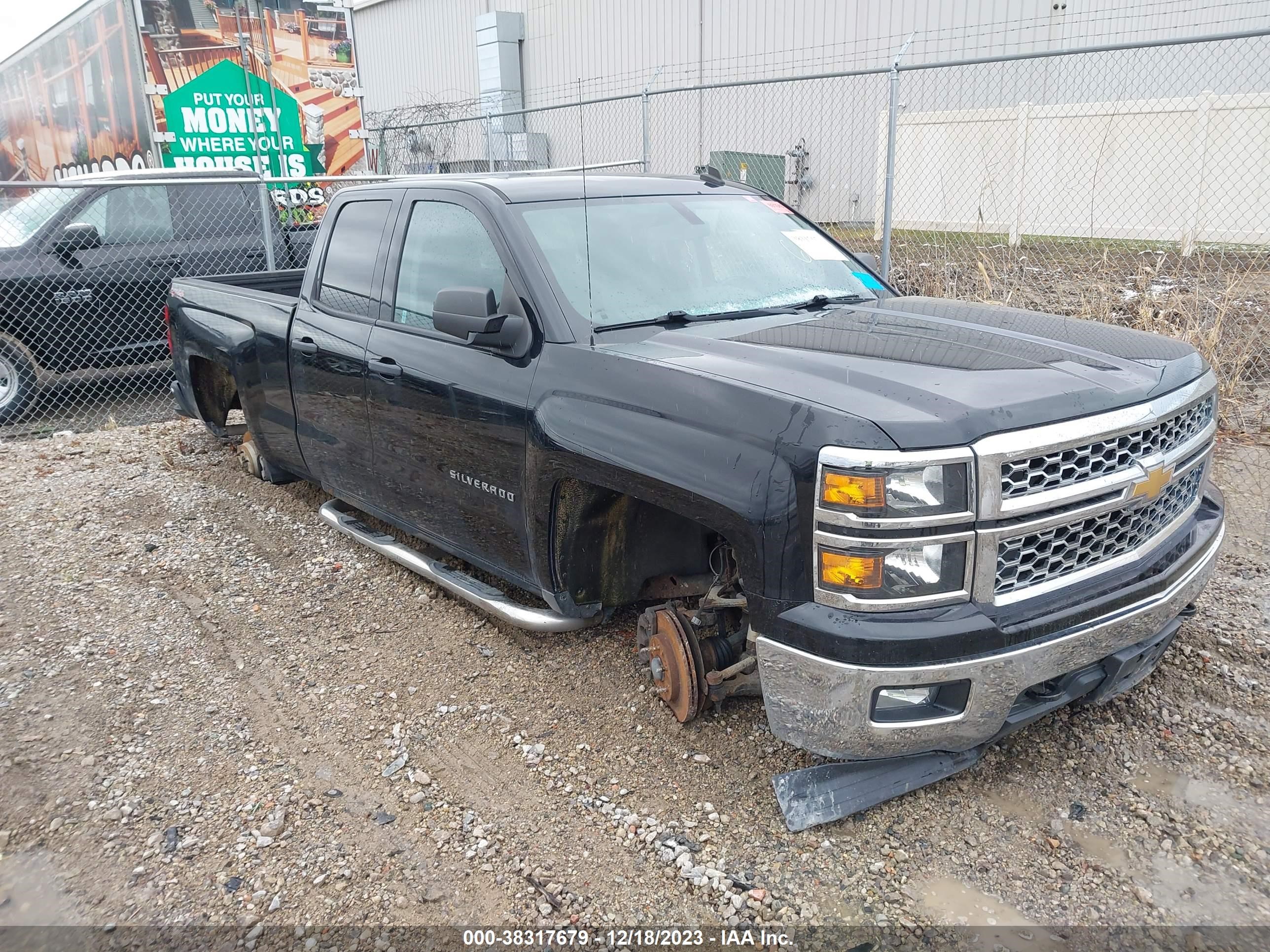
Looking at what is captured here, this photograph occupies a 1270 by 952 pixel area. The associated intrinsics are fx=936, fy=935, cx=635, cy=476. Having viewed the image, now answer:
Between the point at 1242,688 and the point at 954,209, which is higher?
the point at 954,209

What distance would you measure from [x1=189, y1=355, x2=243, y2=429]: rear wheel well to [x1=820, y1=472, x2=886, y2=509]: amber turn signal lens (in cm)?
470

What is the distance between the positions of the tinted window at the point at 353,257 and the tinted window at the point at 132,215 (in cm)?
488

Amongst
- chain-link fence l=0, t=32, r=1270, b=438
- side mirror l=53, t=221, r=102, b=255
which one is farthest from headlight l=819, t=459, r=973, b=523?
side mirror l=53, t=221, r=102, b=255

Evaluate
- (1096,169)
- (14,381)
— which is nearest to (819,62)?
(1096,169)

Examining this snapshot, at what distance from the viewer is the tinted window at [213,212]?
880 centimetres

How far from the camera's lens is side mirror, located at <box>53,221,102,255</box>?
26.4 ft

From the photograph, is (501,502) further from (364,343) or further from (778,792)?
(778,792)

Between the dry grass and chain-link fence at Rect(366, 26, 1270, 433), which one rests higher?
chain-link fence at Rect(366, 26, 1270, 433)

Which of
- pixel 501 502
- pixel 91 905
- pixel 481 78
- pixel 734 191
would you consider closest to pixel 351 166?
pixel 734 191

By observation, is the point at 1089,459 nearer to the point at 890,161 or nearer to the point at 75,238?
the point at 890,161

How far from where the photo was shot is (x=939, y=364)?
2.76 m

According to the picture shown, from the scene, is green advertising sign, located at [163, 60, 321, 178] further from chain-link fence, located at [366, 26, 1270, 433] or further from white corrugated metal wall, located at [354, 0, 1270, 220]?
white corrugated metal wall, located at [354, 0, 1270, 220]

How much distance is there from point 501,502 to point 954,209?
13297 millimetres

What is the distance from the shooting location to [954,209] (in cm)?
1480
